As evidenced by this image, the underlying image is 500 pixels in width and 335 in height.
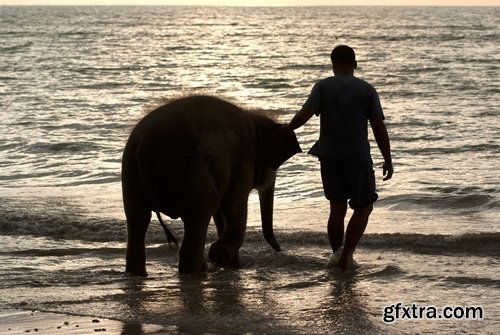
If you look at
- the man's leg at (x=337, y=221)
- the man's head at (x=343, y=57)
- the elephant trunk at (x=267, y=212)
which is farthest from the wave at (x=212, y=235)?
the man's head at (x=343, y=57)

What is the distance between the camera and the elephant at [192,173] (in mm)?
7664

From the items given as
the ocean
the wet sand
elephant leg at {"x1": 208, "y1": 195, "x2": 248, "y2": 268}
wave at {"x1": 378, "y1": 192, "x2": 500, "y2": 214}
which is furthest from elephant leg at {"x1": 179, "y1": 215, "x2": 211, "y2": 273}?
wave at {"x1": 378, "y1": 192, "x2": 500, "y2": 214}

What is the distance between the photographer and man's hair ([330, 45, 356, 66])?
27.0ft

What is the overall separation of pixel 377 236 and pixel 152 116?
3120mm

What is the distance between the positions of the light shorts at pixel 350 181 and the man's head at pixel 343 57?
2.47 feet

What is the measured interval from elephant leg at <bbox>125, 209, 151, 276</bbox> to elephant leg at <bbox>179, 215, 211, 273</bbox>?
319 millimetres

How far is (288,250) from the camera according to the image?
9836 millimetres

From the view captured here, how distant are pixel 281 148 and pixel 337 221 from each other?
0.87 m

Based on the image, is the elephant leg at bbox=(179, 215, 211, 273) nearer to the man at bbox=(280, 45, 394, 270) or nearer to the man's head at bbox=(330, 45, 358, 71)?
the man at bbox=(280, 45, 394, 270)

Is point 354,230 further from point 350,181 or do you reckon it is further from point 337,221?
point 350,181

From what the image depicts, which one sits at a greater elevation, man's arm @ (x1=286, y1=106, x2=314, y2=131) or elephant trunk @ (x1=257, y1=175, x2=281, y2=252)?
man's arm @ (x1=286, y1=106, x2=314, y2=131)

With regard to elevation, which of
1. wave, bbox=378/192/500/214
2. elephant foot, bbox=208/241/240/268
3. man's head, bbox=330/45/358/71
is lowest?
wave, bbox=378/192/500/214

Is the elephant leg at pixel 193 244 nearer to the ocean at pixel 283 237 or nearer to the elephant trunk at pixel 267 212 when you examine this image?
the ocean at pixel 283 237

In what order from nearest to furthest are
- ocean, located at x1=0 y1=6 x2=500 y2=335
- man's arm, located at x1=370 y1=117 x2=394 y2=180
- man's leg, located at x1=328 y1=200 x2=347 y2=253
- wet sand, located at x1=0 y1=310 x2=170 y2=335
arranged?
wet sand, located at x1=0 y1=310 x2=170 y2=335 → ocean, located at x1=0 y1=6 x2=500 y2=335 → man's arm, located at x1=370 y1=117 x2=394 y2=180 → man's leg, located at x1=328 y1=200 x2=347 y2=253
